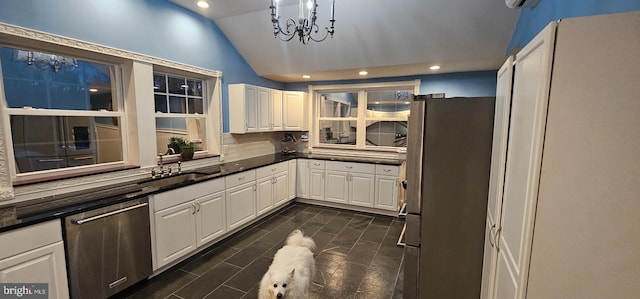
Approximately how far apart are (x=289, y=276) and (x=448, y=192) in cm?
130

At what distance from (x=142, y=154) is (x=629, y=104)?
11.2ft

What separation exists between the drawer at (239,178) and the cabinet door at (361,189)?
1.62 meters

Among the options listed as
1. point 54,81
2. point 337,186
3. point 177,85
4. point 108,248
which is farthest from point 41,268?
point 337,186

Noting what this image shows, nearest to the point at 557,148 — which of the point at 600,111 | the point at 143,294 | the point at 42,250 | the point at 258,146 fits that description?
the point at 600,111

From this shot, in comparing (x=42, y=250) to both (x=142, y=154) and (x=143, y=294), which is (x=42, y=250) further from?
(x=142, y=154)

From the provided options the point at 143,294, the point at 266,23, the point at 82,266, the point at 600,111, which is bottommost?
the point at 143,294

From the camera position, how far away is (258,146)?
15.2 feet

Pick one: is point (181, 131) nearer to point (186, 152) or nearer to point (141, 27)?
point (186, 152)

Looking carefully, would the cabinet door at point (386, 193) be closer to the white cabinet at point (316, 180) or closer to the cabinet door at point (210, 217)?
the white cabinet at point (316, 180)

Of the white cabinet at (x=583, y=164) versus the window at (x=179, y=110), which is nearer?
the white cabinet at (x=583, y=164)

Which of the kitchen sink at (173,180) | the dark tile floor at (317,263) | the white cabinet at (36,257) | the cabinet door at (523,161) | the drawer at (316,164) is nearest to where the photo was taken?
the cabinet door at (523,161)

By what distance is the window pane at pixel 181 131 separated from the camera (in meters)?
3.24

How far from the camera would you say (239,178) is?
342cm

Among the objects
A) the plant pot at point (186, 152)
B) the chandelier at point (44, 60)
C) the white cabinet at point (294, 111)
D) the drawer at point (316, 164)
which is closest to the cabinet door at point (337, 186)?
the drawer at point (316, 164)
